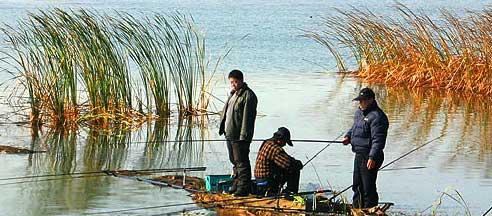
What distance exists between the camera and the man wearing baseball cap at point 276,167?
369 inches

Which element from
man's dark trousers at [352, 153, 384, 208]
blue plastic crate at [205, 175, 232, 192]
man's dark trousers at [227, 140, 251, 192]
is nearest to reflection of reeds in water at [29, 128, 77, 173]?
blue plastic crate at [205, 175, 232, 192]

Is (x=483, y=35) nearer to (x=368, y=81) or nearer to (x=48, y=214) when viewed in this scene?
(x=368, y=81)

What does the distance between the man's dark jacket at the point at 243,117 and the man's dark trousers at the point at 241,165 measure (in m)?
0.08

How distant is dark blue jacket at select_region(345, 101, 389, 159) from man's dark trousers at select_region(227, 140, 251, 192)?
98 cm

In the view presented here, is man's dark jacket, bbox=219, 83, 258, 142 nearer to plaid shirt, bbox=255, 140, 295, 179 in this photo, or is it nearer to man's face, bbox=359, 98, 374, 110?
plaid shirt, bbox=255, 140, 295, 179

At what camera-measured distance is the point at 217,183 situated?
9750 mm

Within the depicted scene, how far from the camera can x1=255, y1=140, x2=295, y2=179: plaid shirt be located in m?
9.38

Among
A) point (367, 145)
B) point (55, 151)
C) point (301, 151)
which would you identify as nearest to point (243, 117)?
point (367, 145)

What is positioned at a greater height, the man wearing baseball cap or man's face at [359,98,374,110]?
man's face at [359,98,374,110]

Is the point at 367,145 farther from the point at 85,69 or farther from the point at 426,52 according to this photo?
the point at 426,52

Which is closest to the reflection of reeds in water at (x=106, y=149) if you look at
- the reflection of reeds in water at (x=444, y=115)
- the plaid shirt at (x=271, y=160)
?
the plaid shirt at (x=271, y=160)

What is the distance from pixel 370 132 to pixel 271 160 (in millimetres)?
988

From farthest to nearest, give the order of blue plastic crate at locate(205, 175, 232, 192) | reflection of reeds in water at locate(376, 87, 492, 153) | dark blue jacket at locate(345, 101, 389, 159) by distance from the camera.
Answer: reflection of reeds in water at locate(376, 87, 492, 153)
blue plastic crate at locate(205, 175, 232, 192)
dark blue jacket at locate(345, 101, 389, 159)

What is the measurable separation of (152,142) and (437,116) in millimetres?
4498
